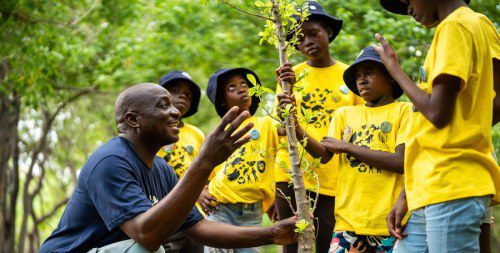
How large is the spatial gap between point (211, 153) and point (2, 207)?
36.7 ft

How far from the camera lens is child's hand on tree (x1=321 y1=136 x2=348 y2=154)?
4773 mm

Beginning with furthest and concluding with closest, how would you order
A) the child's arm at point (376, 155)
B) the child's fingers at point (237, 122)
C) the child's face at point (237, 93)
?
the child's face at point (237, 93), the child's arm at point (376, 155), the child's fingers at point (237, 122)

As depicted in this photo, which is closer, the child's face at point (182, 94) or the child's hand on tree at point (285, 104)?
the child's hand on tree at point (285, 104)

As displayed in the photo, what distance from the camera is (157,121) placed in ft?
14.0

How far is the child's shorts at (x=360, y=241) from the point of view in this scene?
15.4ft

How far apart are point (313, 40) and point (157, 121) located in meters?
1.87

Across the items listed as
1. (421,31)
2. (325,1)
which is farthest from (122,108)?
(325,1)

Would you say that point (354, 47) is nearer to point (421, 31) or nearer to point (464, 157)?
point (421, 31)

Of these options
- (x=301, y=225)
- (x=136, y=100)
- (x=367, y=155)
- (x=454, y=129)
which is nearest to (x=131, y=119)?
(x=136, y=100)

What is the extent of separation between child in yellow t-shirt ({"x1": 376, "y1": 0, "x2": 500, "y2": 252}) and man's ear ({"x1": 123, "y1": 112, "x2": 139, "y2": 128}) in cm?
159

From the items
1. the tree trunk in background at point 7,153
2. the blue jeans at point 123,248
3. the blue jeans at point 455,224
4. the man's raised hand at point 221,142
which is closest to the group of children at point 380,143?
the blue jeans at point 455,224

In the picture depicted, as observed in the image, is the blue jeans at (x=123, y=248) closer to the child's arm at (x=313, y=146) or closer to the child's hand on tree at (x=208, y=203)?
the child's arm at (x=313, y=146)

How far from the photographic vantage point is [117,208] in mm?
3898

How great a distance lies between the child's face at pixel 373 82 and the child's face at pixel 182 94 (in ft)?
7.22
